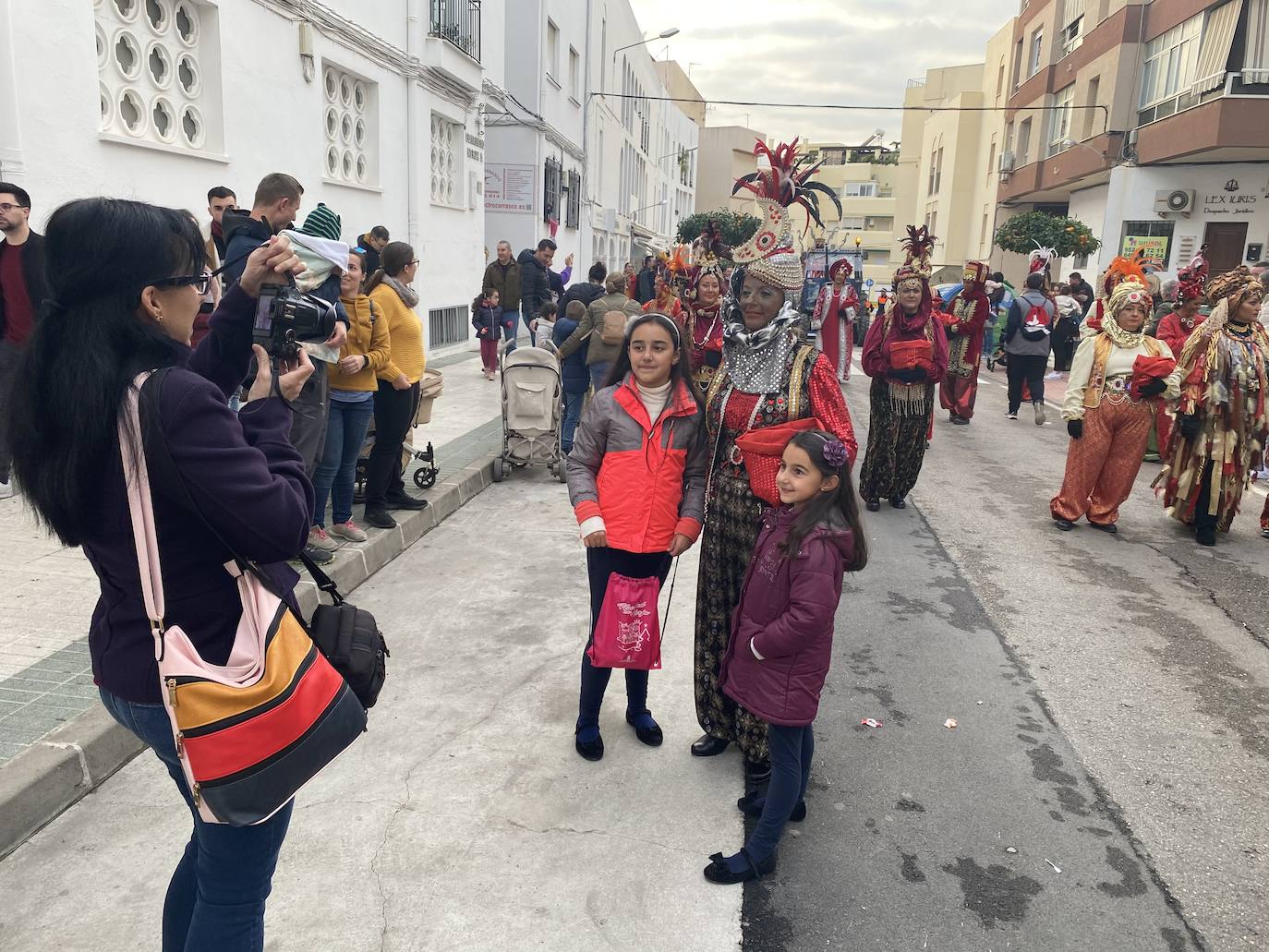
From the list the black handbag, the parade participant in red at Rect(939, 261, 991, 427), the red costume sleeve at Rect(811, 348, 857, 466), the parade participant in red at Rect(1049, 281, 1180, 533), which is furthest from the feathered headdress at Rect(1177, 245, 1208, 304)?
the black handbag

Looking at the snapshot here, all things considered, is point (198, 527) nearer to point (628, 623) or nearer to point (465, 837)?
point (465, 837)

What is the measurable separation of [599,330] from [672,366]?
4.43m

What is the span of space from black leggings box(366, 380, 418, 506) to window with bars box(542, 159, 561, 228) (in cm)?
1663

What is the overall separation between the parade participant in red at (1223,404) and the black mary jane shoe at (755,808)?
210 inches

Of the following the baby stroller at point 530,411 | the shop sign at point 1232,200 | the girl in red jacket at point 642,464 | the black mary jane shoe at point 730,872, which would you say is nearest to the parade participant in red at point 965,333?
the baby stroller at point 530,411

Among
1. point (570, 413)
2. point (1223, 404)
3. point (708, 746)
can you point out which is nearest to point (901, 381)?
point (1223, 404)

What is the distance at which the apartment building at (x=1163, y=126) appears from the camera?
20.2m

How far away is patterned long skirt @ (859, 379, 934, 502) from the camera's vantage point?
748 cm

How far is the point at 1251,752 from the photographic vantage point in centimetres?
385

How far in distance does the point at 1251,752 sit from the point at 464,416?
8.31m

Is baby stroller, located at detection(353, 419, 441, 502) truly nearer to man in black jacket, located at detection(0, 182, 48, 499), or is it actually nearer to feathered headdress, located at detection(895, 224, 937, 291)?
man in black jacket, located at detection(0, 182, 48, 499)

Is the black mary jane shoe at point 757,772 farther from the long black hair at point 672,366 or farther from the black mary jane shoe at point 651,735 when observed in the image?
the long black hair at point 672,366

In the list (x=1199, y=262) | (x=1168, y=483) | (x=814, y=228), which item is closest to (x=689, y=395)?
(x=814, y=228)

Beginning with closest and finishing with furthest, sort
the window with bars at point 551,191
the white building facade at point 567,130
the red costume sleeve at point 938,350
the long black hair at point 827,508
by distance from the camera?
the long black hair at point 827,508 < the red costume sleeve at point 938,350 < the white building facade at point 567,130 < the window with bars at point 551,191
